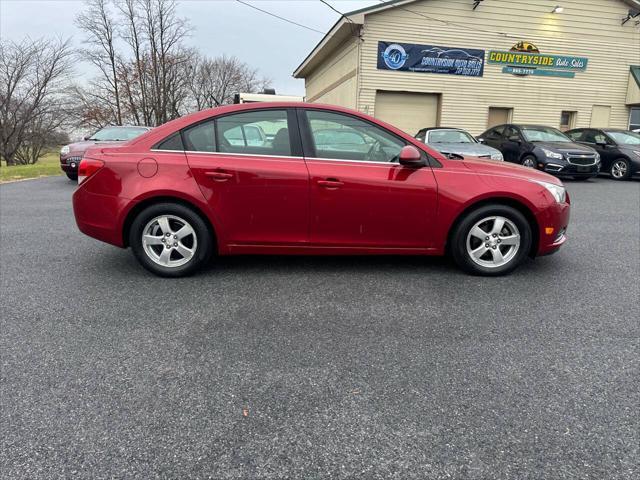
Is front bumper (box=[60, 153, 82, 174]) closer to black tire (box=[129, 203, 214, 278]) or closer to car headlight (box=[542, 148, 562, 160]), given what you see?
black tire (box=[129, 203, 214, 278])

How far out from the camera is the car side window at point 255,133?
12.8ft

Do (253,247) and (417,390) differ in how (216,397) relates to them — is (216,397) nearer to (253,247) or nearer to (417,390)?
(417,390)

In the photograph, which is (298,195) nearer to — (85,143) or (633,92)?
(85,143)

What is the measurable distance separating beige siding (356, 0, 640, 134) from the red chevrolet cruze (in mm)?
13010

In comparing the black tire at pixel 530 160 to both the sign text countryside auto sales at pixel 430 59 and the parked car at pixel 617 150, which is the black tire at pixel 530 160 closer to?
the parked car at pixel 617 150

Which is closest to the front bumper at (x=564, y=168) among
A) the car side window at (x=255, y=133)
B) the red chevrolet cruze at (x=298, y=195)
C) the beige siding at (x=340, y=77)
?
the beige siding at (x=340, y=77)

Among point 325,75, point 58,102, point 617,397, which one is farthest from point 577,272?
point 58,102

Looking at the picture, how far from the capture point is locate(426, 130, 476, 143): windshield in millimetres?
11234

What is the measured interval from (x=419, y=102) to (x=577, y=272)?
1427cm

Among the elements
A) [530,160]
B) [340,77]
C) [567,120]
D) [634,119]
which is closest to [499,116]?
[567,120]

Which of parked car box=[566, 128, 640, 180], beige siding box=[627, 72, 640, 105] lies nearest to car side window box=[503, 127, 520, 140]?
parked car box=[566, 128, 640, 180]

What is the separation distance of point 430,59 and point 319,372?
54.4 ft

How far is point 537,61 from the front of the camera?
58.6ft

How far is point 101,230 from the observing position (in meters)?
3.98
